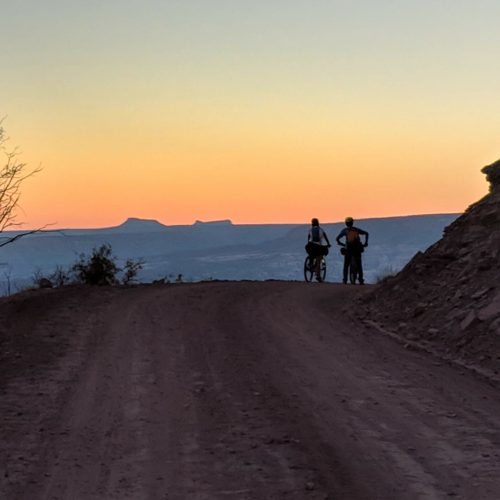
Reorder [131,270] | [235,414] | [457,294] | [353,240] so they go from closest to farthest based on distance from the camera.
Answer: [235,414]
[457,294]
[353,240]
[131,270]

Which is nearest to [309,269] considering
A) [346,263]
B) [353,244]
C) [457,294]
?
[346,263]

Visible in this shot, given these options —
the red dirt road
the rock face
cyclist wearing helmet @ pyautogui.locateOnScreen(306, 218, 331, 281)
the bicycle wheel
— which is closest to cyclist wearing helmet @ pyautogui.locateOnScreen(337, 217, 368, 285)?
cyclist wearing helmet @ pyautogui.locateOnScreen(306, 218, 331, 281)

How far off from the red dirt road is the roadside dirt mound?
0.57 meters

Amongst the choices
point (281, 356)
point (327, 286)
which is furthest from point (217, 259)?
point (281, 356)

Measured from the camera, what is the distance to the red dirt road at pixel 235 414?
528cm

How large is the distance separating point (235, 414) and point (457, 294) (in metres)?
6.35

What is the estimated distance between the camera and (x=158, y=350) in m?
10.4

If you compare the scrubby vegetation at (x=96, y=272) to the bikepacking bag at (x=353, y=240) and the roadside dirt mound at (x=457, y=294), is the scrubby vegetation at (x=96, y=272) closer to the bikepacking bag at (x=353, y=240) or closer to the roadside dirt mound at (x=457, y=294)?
the bikepacking bag at (x=353, y=240)

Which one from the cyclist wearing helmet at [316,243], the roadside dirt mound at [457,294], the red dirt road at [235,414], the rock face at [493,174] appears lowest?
the red dirt road at [235,414]

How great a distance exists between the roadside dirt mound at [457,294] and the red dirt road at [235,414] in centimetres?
57

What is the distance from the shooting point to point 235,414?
7090 millimetres

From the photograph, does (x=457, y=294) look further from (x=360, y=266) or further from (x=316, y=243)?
(x=316, y=243)

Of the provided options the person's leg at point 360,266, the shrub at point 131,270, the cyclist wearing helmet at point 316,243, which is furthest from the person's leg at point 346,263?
the shrub at point 131,270

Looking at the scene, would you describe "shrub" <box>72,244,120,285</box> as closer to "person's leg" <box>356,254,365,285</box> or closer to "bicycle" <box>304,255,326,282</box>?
"bicycle" <box>304,255,326,282</box>
